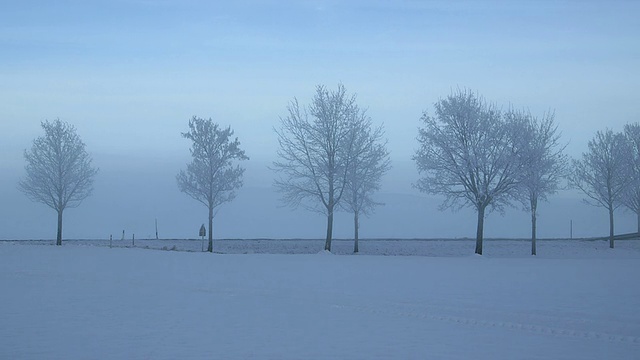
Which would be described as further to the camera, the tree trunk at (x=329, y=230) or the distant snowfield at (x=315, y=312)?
the tree trunk at (x=329, y=230)

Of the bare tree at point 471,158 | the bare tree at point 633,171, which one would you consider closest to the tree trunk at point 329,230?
the bare tree at point 471,158

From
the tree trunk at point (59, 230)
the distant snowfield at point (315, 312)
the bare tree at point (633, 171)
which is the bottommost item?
the distant snowfield at point (315, 312)

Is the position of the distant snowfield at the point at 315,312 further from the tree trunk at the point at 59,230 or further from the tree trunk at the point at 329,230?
the tree trunk at the point at 59,230

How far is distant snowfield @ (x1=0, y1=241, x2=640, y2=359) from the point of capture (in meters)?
9.78

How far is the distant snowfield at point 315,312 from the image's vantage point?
A: 9781 mm

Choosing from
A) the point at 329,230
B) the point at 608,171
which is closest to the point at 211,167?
the point at 329,230

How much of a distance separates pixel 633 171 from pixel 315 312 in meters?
37.9

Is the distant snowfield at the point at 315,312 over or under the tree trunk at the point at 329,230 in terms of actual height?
under

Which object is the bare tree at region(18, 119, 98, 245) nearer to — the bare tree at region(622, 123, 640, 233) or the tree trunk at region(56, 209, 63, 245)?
the tree trunk at region(56, 209, 63, 245)

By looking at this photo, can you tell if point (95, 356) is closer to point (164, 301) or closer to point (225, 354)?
point (225, 354)

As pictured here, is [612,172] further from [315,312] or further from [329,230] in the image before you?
[315,312]

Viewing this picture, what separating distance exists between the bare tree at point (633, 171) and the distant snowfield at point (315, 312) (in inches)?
836

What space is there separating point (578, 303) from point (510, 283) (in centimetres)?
483

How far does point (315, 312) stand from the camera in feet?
45.5
